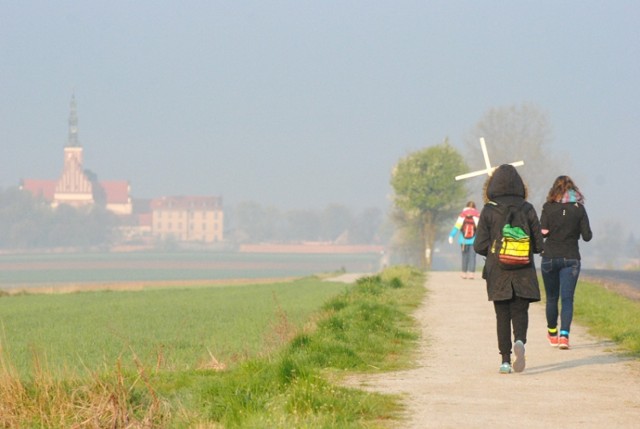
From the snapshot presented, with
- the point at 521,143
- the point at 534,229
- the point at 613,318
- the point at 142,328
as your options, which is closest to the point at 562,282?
the point at 534,229

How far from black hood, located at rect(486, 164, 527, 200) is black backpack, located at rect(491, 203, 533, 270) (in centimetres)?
19

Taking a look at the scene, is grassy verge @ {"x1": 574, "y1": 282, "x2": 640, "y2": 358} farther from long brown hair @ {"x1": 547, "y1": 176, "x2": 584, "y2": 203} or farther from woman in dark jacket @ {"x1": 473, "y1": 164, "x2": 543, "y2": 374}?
woman in dark jacket @ {"x1": 473, "y1": 164, "x2": 543, "y2": 374}

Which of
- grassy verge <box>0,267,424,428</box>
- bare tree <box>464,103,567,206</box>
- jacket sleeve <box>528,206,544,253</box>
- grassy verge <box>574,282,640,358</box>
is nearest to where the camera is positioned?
grassy verge <box>0,267,424,428</box>

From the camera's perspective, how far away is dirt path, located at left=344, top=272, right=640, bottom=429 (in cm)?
881

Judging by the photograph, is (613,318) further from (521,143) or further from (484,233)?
(521,143)

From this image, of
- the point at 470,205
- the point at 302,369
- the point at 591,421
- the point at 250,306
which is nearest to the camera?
the point at 591,421

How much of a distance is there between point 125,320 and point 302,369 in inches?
687

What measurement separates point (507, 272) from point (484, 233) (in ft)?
1.73

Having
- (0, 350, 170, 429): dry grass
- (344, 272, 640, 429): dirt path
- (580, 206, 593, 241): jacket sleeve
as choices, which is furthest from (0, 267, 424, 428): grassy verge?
(580, 206, 593, 241): jacket sleeve

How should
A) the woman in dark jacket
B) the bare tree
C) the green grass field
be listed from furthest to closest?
1. the bare tree
2. the green grass field
3. the woman in dark jacket

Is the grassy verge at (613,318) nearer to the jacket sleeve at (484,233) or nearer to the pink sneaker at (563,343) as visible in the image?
the pink sneaker at (563,343)

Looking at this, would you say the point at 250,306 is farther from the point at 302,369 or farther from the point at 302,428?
the point at 302,428

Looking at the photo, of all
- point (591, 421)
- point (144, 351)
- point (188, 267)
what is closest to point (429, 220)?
point (144, 351)

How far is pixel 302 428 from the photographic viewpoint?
805 cm
